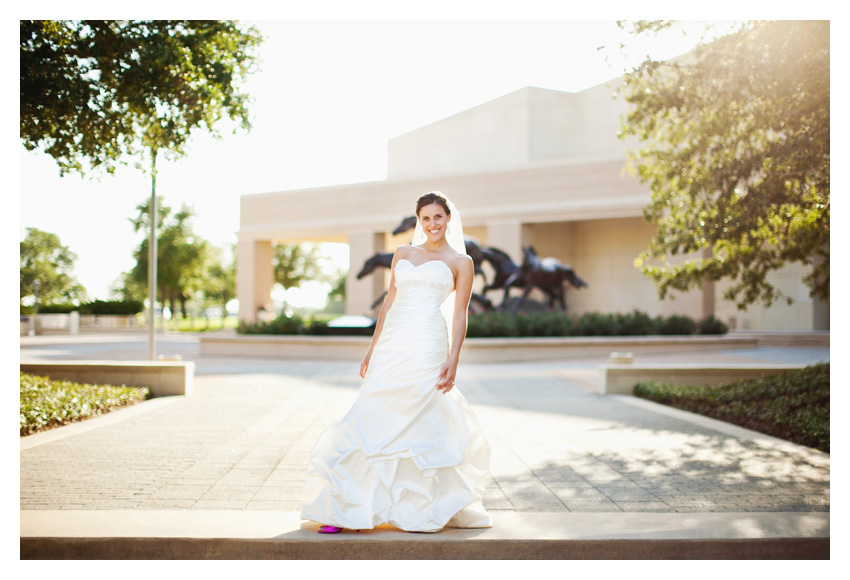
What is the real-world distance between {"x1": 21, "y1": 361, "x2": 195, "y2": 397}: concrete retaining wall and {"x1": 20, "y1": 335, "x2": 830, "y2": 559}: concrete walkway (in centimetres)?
107

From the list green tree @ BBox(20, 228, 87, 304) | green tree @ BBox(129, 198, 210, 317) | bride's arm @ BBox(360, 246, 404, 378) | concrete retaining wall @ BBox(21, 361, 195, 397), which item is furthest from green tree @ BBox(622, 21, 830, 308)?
green tree @ BBox(129, 198, 210, 317)

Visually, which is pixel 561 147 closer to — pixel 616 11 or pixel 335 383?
pixel 335 383

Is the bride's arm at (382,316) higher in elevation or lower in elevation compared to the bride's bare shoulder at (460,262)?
lower

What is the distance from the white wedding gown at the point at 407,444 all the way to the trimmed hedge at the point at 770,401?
494 cm

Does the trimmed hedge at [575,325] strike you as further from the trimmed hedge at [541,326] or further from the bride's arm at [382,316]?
the bride's arm at [382,316]

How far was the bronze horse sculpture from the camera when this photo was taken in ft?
86.9

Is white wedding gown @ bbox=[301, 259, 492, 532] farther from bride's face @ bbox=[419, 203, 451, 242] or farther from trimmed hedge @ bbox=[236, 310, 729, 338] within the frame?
trimmed hedge @ bbox=[236, 310, 729, 338]

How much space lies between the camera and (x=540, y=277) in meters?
27.3

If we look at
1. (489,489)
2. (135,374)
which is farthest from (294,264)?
(489,489)

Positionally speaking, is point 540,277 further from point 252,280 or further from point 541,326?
point 252,280

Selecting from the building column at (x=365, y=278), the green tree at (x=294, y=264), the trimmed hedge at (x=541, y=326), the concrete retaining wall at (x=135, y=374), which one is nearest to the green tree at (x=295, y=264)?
the green tree at (x=294, y=264)

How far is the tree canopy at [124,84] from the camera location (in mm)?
6875

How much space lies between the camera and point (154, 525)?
437 centimetres
